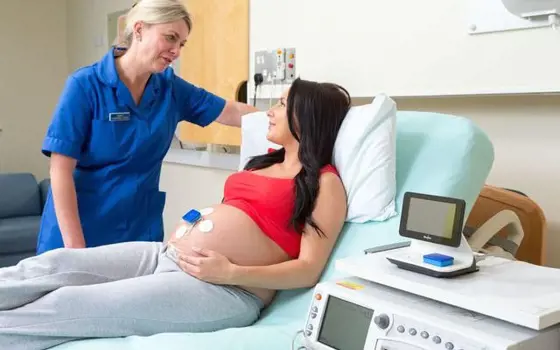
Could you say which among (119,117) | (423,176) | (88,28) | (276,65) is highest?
(88,28)

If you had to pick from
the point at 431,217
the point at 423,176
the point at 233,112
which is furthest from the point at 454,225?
the point at 233,112

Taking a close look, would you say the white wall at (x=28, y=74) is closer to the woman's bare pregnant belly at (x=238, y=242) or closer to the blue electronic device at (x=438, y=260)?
the woman's bare pregnant belly at (x=238, y=242)

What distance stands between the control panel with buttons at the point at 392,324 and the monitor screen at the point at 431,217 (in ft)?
0.38

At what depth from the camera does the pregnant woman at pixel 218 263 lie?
1.15 metres

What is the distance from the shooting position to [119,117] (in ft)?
6.02

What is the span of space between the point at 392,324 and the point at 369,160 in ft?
2.07

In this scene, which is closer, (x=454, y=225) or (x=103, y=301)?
(x=454, y=225)

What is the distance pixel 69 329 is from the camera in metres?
1.13

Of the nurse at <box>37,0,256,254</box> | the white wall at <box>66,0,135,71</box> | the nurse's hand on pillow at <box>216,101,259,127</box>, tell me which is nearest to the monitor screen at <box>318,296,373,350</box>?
the nurse at <box>37,0,256,254</box>

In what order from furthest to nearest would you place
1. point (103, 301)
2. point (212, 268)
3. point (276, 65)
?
point (276, 65), point (212, 268), point (103, 301)

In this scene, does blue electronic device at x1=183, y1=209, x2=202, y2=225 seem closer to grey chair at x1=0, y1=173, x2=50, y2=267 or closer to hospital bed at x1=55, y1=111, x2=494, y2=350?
hospital bed at x1=55, y1=111, x2=494, y2=350

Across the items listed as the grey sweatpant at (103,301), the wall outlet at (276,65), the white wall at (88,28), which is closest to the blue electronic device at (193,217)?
the grey sweatpant at (103,301)

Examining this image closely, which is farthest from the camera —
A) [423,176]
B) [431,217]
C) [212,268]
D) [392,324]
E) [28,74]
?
[28,74]

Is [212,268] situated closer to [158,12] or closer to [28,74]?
[158,12]
